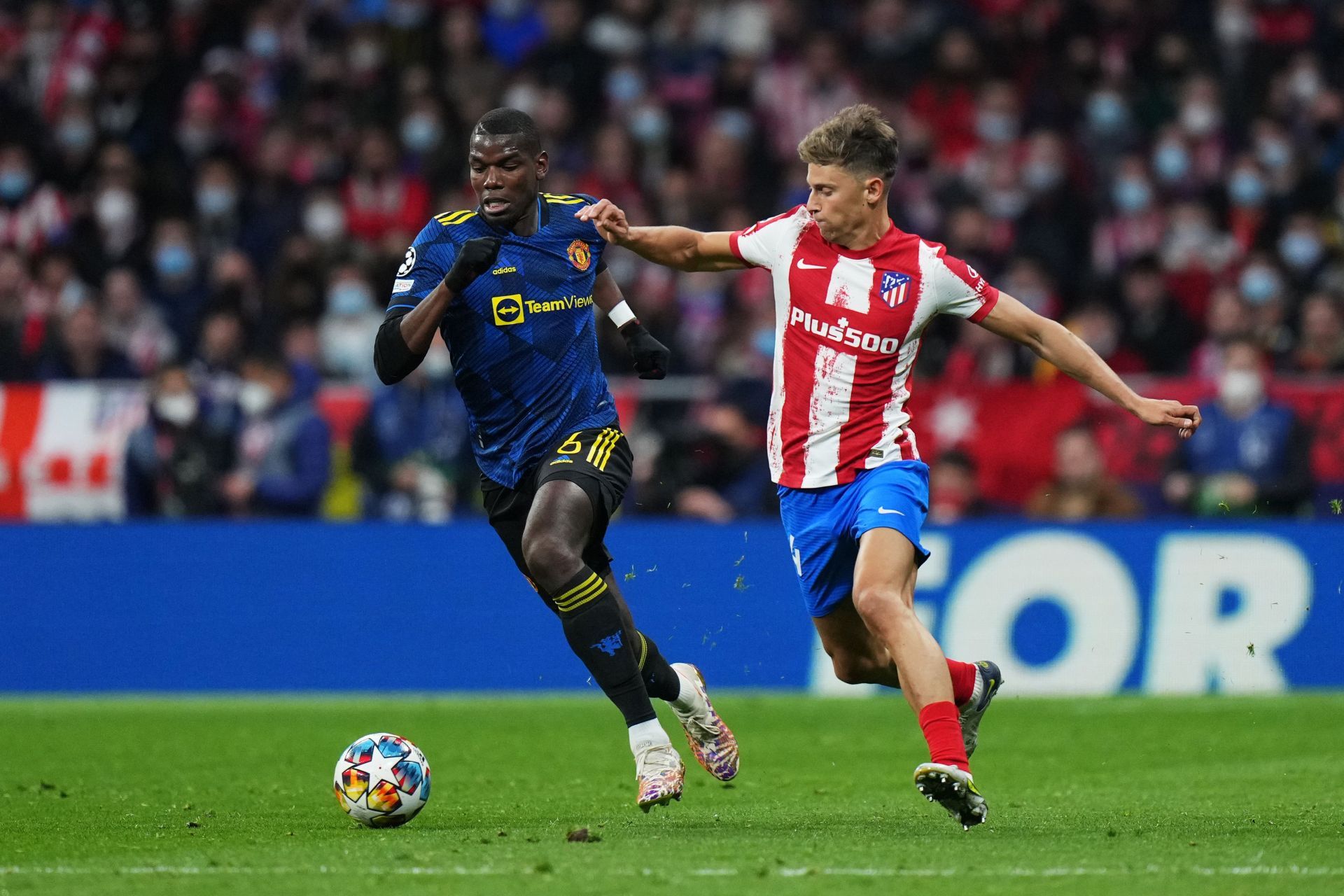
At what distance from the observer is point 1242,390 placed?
12945mm

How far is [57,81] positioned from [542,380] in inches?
503

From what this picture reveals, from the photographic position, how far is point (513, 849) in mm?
6293

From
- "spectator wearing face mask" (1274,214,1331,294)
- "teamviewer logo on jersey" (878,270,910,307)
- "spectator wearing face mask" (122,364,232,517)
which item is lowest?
"spectator wearing face mask" (122,364,232,517)

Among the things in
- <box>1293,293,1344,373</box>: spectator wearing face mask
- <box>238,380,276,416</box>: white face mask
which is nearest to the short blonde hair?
<box>238,380,276,416</box>: white face mask

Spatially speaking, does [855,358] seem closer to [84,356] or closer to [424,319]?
[424,319]

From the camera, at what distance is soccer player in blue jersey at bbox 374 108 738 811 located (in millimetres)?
7125

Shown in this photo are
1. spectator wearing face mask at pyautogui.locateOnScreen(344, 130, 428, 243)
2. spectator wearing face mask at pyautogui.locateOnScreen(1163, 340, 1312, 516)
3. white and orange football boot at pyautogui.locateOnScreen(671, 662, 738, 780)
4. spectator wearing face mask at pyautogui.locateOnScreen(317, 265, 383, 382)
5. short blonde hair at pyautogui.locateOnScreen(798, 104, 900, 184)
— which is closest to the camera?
short blonde hair at pyautogui.locateOnScreen(798, 104, 900, 184)

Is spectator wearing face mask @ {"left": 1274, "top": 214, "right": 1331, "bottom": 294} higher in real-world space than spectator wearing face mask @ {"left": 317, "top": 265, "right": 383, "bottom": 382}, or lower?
higher

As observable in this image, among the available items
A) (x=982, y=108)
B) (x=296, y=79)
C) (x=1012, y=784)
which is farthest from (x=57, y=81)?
(x=1012, y=784)

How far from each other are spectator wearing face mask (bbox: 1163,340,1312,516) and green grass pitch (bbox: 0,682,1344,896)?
155cm

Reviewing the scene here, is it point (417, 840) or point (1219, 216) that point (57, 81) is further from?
point (417, 840)

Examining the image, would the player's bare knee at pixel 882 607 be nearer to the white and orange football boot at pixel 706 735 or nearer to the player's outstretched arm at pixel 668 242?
the white and orange football boot at pixel 706 735

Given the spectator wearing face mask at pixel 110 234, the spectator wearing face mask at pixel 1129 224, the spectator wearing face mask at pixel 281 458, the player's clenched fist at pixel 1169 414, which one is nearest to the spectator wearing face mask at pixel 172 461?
the spectator wearing face mask at pixel 281 458

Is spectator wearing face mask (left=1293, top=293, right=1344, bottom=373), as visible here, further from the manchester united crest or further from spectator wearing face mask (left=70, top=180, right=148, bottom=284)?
spectator wearing face mask (left=70, top=180, right=148, bottom=284)
